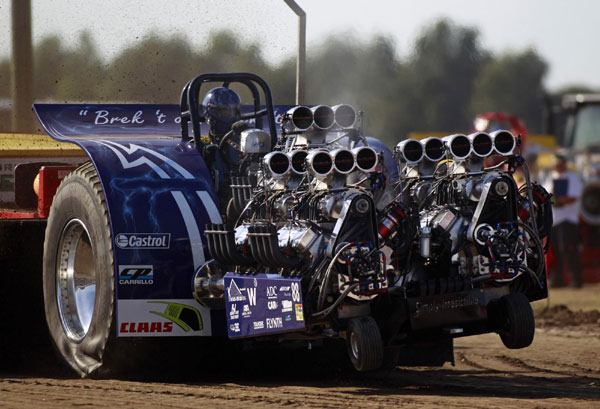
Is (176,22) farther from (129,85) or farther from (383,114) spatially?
(383,114)

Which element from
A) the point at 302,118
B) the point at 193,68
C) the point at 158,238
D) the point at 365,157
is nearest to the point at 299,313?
the point at 365,157

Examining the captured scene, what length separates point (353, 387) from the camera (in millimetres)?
7645

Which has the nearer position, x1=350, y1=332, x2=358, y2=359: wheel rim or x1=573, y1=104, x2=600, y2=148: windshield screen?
x1=350, y1=332, x2=358, y2=359: wheel rim

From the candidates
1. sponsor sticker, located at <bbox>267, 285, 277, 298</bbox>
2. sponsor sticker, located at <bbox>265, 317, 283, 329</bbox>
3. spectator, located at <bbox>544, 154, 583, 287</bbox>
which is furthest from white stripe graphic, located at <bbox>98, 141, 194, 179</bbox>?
spectator, located at <bbox>544, 154, 583, 287</bbox>

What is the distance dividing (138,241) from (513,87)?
44.5 metres

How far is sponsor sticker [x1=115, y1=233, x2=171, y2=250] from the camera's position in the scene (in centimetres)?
761

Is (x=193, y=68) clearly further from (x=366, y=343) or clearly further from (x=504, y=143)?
(x=366, y=343)

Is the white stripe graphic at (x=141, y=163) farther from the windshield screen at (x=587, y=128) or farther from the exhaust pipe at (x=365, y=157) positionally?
the windshield screen at (x=587, y=128)

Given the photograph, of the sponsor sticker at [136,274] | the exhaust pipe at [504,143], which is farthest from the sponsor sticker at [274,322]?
the exhaust pipe at [504,143]

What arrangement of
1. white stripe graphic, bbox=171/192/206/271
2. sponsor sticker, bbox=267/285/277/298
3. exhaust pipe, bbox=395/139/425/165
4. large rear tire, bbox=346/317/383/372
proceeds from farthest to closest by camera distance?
white stripe graphic, bbox=171/192/206/271
exhaust pipe, bbox=395/139/425/165
sponsor sticker, bbox=267/285/277/298
large rear tire, bbox=346/317/383/372

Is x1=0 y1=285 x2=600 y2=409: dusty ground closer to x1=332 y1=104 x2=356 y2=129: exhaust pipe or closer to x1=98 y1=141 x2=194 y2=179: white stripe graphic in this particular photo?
x1=98 y1=141 x2=194 y2=179: white stripe graphic

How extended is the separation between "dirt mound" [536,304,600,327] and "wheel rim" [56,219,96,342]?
597 cm

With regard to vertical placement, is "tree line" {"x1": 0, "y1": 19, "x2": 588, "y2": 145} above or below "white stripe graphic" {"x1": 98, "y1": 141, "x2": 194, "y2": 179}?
above

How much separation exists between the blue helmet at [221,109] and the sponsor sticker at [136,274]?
1350mm
